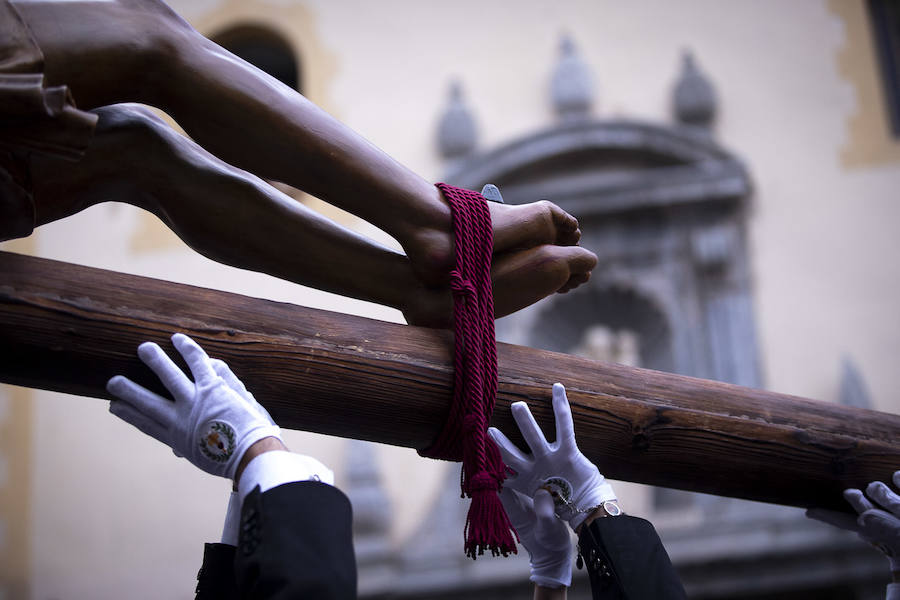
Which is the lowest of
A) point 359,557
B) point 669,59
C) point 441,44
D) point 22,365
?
point 22,365

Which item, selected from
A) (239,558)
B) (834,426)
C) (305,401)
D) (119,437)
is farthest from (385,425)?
(119,437)

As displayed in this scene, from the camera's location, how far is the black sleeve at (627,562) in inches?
37.6

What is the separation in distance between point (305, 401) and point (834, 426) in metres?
0.71

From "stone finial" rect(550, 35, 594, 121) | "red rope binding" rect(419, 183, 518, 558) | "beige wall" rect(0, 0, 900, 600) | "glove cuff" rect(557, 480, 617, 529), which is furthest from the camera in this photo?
"stone finial" rect(550, 35, 594, 121)

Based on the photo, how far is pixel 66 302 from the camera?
2.81ft

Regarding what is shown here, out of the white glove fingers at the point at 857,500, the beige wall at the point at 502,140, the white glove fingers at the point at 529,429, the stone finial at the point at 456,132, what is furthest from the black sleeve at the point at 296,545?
the stone finial at the point at 456,132

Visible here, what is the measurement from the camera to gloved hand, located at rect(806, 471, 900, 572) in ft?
4.02

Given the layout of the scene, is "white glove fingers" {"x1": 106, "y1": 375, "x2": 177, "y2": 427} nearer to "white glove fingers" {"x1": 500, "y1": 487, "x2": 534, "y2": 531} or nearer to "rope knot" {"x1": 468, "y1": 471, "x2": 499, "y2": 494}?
"rope knot" {"x1": 468, "y1": 471, "x2": 499, "y2": 494}

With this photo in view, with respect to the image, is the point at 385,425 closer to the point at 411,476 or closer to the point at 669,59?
the point at 411,476

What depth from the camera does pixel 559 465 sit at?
3.42 ft

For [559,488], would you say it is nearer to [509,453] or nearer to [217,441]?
[509,453]

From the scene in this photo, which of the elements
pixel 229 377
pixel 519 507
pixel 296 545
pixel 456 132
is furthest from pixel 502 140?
pixel 296 545

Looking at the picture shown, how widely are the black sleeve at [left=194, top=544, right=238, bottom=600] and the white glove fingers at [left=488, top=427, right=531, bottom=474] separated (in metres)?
A: 0.30

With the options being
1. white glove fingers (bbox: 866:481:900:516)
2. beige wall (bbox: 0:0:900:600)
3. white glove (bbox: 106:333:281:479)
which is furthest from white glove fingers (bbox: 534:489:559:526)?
beige wall (bbox: 0:0:900:600)
